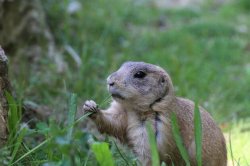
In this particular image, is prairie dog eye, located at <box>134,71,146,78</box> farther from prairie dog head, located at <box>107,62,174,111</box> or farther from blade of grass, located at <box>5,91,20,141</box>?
blade of grass, located at <box>5,91,20,141</box>

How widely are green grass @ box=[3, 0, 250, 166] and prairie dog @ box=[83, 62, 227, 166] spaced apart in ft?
0.65

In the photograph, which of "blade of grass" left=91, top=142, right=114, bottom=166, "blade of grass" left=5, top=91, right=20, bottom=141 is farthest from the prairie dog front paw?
"blade of grass" left=91, top=142, right=114, bottom=166

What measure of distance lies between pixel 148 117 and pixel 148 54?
12.3ft

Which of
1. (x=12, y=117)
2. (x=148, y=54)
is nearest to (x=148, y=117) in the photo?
(x=12, y=117)

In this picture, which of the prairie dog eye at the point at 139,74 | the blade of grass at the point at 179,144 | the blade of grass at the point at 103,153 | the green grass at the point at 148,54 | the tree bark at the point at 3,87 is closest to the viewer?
the blade of grass at the point at 103,153

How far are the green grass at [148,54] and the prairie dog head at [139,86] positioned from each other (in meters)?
0.38

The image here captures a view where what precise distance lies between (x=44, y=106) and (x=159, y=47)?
313 cm

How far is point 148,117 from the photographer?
3.77 m

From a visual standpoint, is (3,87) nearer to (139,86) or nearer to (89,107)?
(89,107)

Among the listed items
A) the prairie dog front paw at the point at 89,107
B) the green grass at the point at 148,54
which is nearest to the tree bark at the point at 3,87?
the prairie dog front paw at the point at 89,107

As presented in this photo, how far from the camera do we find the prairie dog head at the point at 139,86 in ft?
11.9

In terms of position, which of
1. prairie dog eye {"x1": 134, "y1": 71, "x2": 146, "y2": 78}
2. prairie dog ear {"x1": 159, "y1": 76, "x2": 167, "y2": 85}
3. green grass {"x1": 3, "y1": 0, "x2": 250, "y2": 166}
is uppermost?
prairie dog eye {"x1": 134, "y1": 71, "x2": 146, "y2": 78}

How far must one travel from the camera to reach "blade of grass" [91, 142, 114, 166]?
2848mm

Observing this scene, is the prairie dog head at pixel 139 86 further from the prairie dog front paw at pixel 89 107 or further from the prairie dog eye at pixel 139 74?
the prairie dog front paw at pixel 89 107
